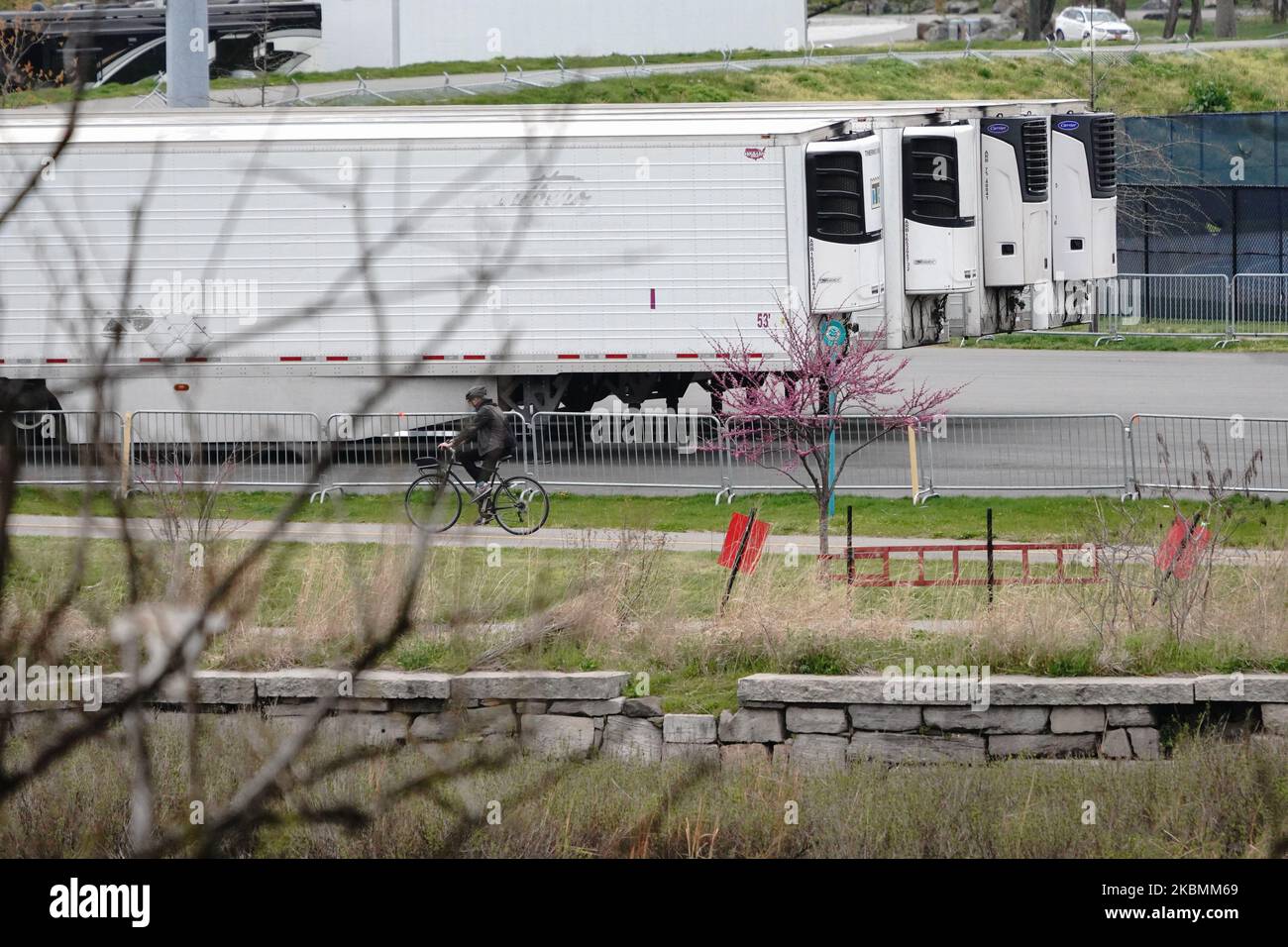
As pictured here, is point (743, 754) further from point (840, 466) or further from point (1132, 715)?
point (840, 466)

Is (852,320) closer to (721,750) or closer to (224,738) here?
(721,750)

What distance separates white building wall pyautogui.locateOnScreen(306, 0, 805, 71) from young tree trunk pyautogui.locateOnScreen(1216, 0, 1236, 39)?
19134mm

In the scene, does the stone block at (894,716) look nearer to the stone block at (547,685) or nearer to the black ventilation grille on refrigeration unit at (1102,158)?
the stone block at (547,685)

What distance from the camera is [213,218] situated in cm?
2038

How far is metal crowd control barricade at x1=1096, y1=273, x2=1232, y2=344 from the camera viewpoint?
31.3 metres

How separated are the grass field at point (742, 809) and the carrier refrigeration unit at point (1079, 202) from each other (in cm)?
1515

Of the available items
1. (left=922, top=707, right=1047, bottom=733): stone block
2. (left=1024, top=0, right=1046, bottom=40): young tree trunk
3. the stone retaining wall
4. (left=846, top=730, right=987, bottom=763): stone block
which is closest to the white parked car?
(left=1024, top=0, right=1046, bottom=40): young tree trunk

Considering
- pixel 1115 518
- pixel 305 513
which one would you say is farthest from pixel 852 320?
pixel 305 513

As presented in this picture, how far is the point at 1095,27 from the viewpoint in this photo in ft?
186

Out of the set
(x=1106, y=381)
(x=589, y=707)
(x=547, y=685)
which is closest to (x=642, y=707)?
(x=589, y=707)

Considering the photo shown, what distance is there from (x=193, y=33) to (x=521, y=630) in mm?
20281

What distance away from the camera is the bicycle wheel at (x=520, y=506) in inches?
635

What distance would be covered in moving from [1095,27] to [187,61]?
124 feet

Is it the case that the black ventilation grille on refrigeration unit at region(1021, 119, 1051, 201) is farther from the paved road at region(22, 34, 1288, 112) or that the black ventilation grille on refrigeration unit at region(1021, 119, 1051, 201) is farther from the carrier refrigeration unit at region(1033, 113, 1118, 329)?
the paved road at region(22, 34, 1288, 112)
